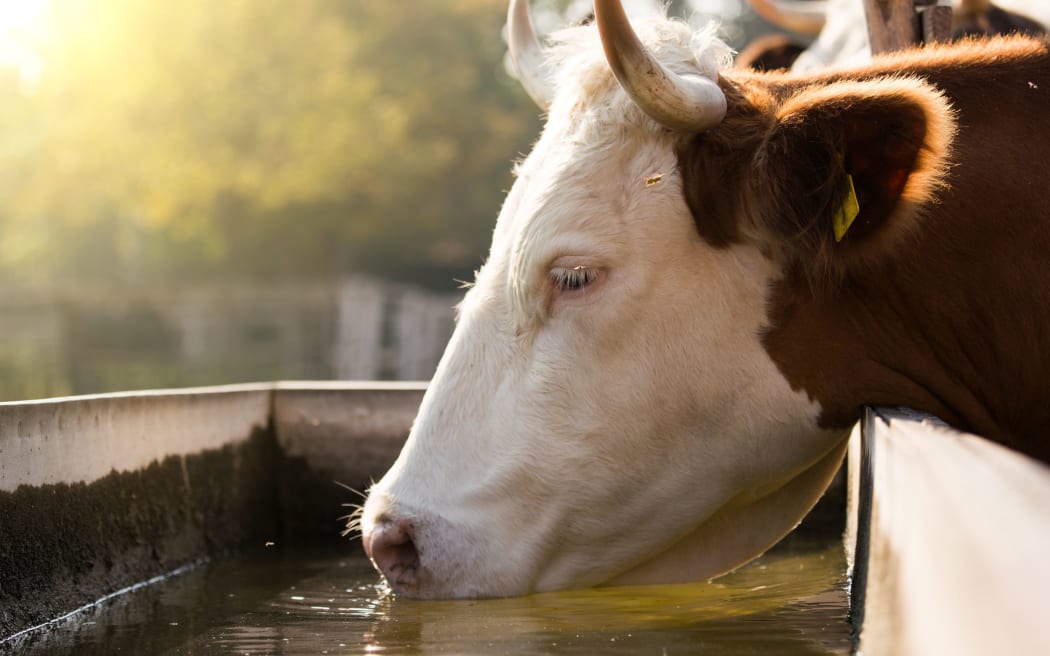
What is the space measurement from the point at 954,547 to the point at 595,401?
1.39 meters

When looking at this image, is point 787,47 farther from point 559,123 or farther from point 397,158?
point 397,158

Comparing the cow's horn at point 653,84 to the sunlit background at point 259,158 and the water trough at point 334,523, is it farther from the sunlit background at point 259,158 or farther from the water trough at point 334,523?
the sunlit background at point 259,158

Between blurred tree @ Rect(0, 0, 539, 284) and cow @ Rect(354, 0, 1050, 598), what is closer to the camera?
cow @ Rect(354, 0, 1050, 598)

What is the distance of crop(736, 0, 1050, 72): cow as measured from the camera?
3916mm

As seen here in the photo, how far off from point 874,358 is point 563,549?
31.0 inches

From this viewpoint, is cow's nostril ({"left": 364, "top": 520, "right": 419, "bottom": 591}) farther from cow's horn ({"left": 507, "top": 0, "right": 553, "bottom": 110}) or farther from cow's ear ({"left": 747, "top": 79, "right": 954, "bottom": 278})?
cow's horn ({"left": 507, "top": 0, "right": 553, "bottom": 110})

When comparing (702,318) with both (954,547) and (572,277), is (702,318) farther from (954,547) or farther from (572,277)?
(954,547)

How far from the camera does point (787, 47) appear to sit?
5.53 m

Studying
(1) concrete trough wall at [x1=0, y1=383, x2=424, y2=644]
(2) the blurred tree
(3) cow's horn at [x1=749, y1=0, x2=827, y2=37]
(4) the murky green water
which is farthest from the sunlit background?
(4) the murky green water

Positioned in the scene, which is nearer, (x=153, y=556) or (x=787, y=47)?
(x=153, y=556)

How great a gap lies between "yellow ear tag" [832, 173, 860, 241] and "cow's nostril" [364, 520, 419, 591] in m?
1.07

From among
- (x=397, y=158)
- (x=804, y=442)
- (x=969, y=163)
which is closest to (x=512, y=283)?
(x=804, y=442)

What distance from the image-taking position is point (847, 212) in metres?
2.46

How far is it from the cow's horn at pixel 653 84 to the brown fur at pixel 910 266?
0.06 metres
